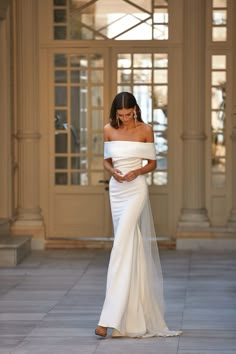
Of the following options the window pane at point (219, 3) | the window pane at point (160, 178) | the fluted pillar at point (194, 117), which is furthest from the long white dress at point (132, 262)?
the window pane at point (219, 3)

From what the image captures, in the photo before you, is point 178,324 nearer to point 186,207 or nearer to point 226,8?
point 186,207

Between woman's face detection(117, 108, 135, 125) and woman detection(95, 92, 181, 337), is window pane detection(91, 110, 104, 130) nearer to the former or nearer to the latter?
woman detection(95, 92, 181, 337)

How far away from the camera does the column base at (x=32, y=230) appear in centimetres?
1255

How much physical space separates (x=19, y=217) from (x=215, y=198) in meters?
2.43

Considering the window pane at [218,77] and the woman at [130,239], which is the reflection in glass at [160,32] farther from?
the woman at [130,239]

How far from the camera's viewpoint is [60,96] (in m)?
12.7

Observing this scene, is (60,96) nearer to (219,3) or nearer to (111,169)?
(219,3)

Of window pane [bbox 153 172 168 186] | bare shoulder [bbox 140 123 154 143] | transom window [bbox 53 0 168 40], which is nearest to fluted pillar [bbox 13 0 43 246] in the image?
transom window [bbox 53 0 168 40]

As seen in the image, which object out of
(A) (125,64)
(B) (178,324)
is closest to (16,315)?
(B) (178,324)

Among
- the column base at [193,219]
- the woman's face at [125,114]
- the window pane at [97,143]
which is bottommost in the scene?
the column base at [193,219]

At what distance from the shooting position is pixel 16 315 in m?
8.31

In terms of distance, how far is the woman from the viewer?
7285mm

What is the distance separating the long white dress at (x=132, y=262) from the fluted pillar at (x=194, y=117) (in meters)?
4.92

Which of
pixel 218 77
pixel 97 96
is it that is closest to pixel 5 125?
pixel 97 96
